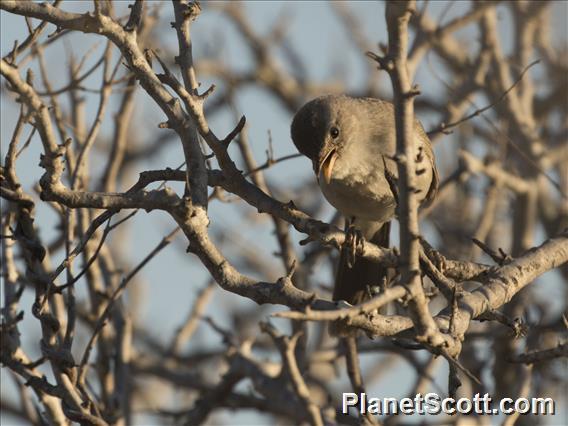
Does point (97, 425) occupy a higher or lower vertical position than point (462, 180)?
lower

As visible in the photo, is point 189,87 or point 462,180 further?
point 462,180

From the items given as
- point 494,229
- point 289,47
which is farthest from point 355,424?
point 289,47

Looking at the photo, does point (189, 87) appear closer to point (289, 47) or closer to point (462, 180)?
point (462, 180)

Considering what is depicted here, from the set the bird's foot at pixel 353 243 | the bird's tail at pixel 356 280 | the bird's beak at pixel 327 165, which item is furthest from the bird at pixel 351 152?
the bird's foot at pixel 353 243

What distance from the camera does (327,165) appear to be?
5.62m

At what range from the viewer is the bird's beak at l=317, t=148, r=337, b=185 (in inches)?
221

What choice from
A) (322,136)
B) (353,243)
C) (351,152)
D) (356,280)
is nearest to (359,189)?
(351,152)

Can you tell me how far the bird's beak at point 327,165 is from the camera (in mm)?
5602

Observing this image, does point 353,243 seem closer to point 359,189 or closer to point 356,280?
point 359,189

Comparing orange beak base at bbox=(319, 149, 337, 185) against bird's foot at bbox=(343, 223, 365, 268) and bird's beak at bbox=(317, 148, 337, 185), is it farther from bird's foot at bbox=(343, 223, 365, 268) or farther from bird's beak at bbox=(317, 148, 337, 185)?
bird's foot at bbox=(343, 223, 365, 268)

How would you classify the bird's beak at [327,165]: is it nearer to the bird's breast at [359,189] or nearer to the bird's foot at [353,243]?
the bird's breast at [359,189]

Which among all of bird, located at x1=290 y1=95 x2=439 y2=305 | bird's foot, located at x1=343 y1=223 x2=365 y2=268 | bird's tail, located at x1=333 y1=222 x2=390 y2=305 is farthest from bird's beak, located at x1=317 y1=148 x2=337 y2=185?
bird's foot, located at x1=343 y1=223 x2=365 y2=268

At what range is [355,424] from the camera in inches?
212

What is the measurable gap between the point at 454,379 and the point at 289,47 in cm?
716
